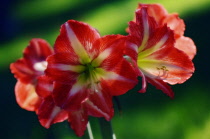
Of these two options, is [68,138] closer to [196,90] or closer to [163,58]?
[196,90]

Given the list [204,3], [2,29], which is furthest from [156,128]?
[2,29]

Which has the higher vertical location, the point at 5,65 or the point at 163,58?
the point at 163,58

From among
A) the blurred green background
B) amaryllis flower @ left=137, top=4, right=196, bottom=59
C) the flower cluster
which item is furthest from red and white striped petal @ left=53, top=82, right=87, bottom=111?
the blurred green background

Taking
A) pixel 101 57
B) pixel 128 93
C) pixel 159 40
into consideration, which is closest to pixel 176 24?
pixel 159 40

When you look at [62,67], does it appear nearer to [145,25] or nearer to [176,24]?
[145,25]

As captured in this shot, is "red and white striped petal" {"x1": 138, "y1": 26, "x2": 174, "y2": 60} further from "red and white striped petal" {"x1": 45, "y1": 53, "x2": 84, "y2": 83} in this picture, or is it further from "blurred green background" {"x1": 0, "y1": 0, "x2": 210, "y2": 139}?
"blurred green background" {"x1": 0, "y1": 0, "x2": 210, "y2": 139}

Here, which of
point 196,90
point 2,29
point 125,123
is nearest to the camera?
point 125,123
